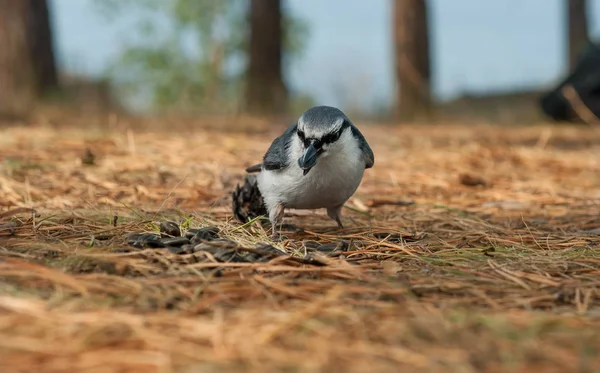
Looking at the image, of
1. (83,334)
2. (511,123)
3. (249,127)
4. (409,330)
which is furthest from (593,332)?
(511,123)

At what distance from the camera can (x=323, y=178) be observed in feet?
10.5

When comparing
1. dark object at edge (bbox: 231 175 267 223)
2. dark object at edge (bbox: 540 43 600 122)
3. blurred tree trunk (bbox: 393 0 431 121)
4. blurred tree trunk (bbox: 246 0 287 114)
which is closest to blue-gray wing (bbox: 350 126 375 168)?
dark object at edge (bbox: 231 175 267 223)

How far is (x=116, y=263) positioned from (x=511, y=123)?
30.3ft

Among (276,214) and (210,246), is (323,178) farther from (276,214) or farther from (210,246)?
(210,246)

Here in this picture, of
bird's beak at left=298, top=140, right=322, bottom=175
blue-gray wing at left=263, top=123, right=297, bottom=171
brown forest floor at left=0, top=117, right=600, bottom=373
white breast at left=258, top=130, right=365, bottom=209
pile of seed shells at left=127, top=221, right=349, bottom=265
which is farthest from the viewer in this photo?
blue-gray wing at left=263, top=123, right=297, bottom=171

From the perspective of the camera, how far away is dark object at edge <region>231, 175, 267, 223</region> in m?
3.66

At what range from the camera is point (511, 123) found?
10.7 meters

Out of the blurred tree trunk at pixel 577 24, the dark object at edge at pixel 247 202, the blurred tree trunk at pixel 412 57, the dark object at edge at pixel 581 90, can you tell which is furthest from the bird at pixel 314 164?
the blurred tree trunk at pixel 577 24

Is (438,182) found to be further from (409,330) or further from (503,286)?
(409,330)

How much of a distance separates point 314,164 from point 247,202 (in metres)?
0.73

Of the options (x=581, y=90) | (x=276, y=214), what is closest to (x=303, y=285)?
(x=276, y=214)

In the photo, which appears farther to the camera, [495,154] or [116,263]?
[495,154]

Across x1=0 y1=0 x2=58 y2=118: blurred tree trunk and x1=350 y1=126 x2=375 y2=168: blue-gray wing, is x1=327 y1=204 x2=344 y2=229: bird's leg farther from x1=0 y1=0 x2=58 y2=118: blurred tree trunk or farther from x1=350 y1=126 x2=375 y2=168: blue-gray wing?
x1=0 y1=0 x2=58 y2=118: blurred tree trunk

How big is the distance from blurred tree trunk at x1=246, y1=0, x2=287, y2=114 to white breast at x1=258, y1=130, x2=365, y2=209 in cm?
759
